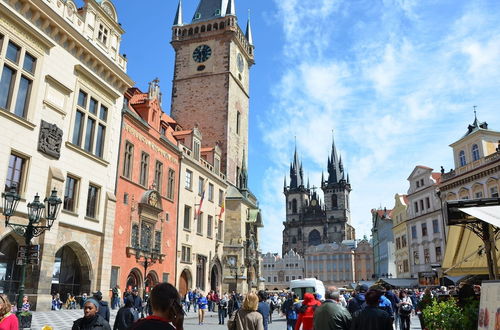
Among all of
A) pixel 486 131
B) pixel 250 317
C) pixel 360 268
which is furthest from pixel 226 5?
pixel 360 268

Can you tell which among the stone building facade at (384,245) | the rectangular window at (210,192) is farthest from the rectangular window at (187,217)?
the stone building facade at (384,245)

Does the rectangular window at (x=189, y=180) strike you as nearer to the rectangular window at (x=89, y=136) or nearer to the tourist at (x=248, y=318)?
the rectangular window at (x=89, y=136)

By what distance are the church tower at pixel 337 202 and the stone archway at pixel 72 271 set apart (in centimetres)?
11905

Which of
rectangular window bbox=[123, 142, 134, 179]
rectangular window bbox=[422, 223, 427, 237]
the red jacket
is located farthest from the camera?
rectangular window bbox=[422, 223, 427, 237]

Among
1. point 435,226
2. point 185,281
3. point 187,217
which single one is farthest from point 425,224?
point 185,281

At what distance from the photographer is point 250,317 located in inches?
261

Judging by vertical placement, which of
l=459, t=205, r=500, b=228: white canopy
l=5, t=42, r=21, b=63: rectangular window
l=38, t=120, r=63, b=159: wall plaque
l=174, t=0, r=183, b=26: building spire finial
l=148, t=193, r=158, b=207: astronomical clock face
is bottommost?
l=459, t=205, r=500, b=228: white canopy

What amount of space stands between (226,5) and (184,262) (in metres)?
33.0

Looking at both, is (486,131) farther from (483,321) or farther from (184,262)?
(483,321)

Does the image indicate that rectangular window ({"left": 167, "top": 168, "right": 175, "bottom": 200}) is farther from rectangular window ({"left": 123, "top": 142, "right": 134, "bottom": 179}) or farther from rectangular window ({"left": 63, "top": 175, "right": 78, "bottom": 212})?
rectangular window ({"left": 63, "top": 175, "right": 78, "bottom": 212})

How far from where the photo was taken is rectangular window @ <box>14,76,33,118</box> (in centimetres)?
1720

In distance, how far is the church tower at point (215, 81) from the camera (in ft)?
147

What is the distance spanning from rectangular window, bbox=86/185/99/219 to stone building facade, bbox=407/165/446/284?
3166cm

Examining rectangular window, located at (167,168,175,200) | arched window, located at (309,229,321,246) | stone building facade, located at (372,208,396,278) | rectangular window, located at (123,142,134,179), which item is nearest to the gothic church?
arched window, located at (309,229,321,246)
